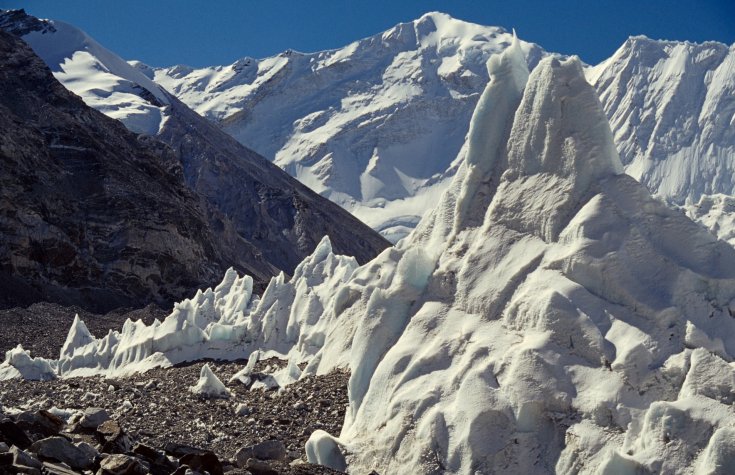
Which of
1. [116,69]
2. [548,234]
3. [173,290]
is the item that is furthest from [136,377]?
[116,69]

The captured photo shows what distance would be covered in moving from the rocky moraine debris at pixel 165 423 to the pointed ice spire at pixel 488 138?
5.77m

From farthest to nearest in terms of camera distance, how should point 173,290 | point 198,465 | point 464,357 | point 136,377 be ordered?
1. point 173,290
2. point 136,377
3. point 464,357
4. point 198,465

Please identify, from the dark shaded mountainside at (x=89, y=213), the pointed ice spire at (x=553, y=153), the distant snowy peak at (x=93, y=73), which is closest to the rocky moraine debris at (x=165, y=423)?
the pointed ice spire at (x=553, y=153)

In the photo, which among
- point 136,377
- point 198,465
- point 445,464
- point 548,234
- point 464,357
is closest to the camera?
point 198,465

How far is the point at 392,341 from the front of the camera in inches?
890

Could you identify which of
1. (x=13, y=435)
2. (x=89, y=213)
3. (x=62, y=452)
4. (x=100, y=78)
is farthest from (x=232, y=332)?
(x=100, y=78)

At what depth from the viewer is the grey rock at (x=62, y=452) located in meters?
14.9

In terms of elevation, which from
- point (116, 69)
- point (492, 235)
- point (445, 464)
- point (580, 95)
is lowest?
point (445, 464)

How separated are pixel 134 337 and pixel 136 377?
20.4ft

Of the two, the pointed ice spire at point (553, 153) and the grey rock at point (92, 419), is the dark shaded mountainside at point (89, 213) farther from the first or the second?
the grey rock at point (92, 419)

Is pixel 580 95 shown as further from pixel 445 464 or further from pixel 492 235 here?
pixel 445 464

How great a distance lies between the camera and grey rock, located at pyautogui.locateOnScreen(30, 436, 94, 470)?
14.9m

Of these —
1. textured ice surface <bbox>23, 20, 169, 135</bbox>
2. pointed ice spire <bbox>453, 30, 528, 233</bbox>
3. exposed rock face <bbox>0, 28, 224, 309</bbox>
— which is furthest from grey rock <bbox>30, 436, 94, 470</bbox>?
textured ice surface <bbox>23, 20, 169, 135</bbox>

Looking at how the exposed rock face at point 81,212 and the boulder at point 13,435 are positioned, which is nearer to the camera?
the boulder at point 13,435
